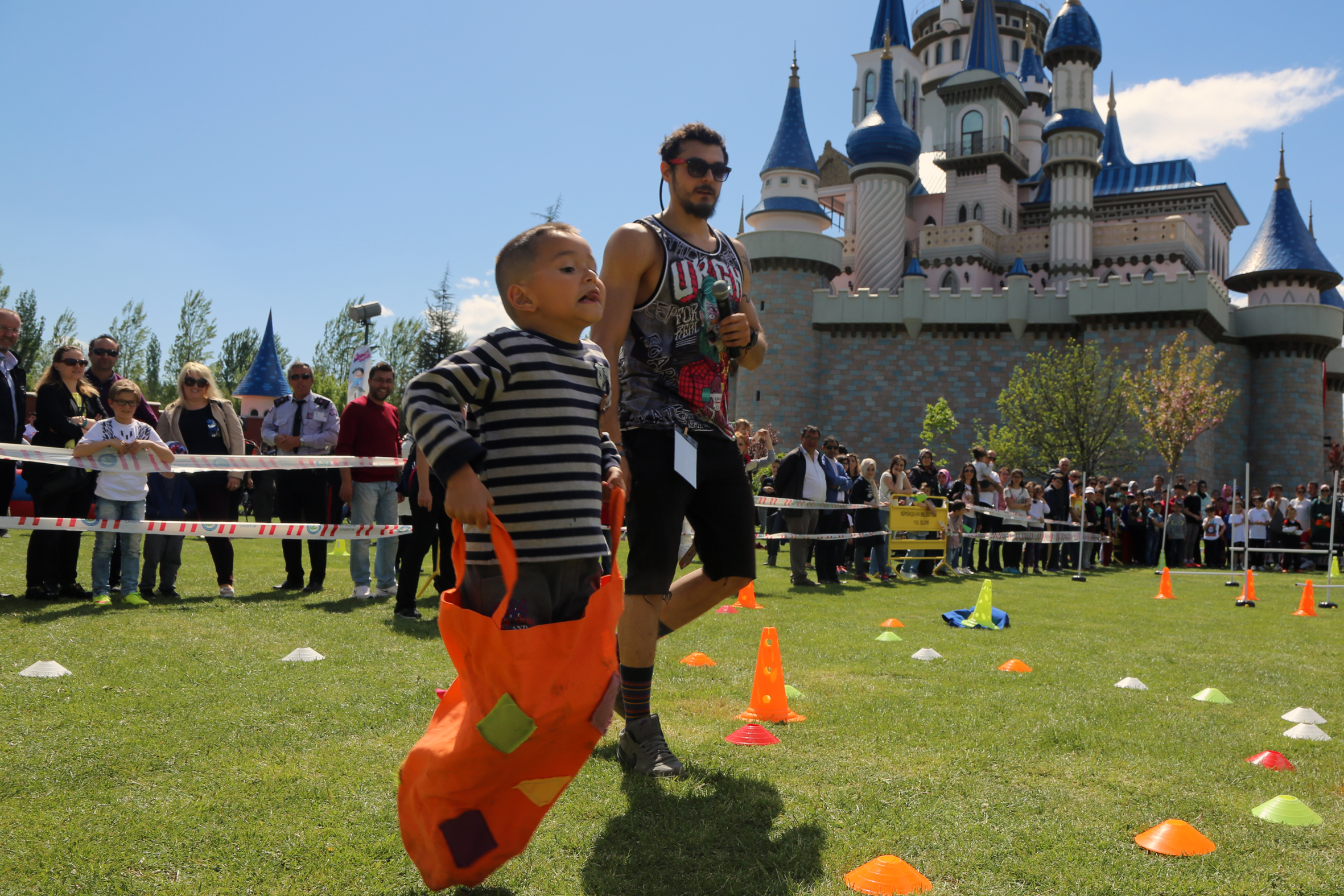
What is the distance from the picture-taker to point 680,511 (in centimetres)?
325

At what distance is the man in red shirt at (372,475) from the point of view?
7.84m

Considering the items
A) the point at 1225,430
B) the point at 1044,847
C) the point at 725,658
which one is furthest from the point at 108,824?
the point at 1225,430

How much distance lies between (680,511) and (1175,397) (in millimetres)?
35642

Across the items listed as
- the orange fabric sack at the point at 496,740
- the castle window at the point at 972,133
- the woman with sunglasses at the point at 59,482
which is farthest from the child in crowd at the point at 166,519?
the castle window at the point at 972,133

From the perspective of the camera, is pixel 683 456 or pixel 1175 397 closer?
pixel 683 456

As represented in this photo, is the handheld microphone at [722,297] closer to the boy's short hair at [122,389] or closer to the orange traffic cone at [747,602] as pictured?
the orange traffic cone at [747,602]

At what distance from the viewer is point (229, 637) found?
5.36m

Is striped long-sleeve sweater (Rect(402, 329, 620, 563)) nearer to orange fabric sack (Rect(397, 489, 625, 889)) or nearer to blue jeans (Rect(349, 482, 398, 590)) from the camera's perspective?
orange fabric sack (Rect(397, 489, 625, 889))

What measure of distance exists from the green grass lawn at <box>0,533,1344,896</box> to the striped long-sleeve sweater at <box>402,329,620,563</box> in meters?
0.81

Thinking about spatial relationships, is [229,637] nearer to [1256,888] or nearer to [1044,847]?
[1044,847]

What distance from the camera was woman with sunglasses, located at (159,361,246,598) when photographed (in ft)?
24.5

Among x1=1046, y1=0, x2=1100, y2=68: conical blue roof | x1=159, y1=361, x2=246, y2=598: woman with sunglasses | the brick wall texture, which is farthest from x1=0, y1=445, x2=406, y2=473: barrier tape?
x1=1046, y1=0, x2=1100, y2=68: conical blue roof

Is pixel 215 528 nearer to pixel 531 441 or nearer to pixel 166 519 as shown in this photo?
pixel 166 519

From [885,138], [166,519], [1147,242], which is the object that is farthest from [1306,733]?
[1147,242]
